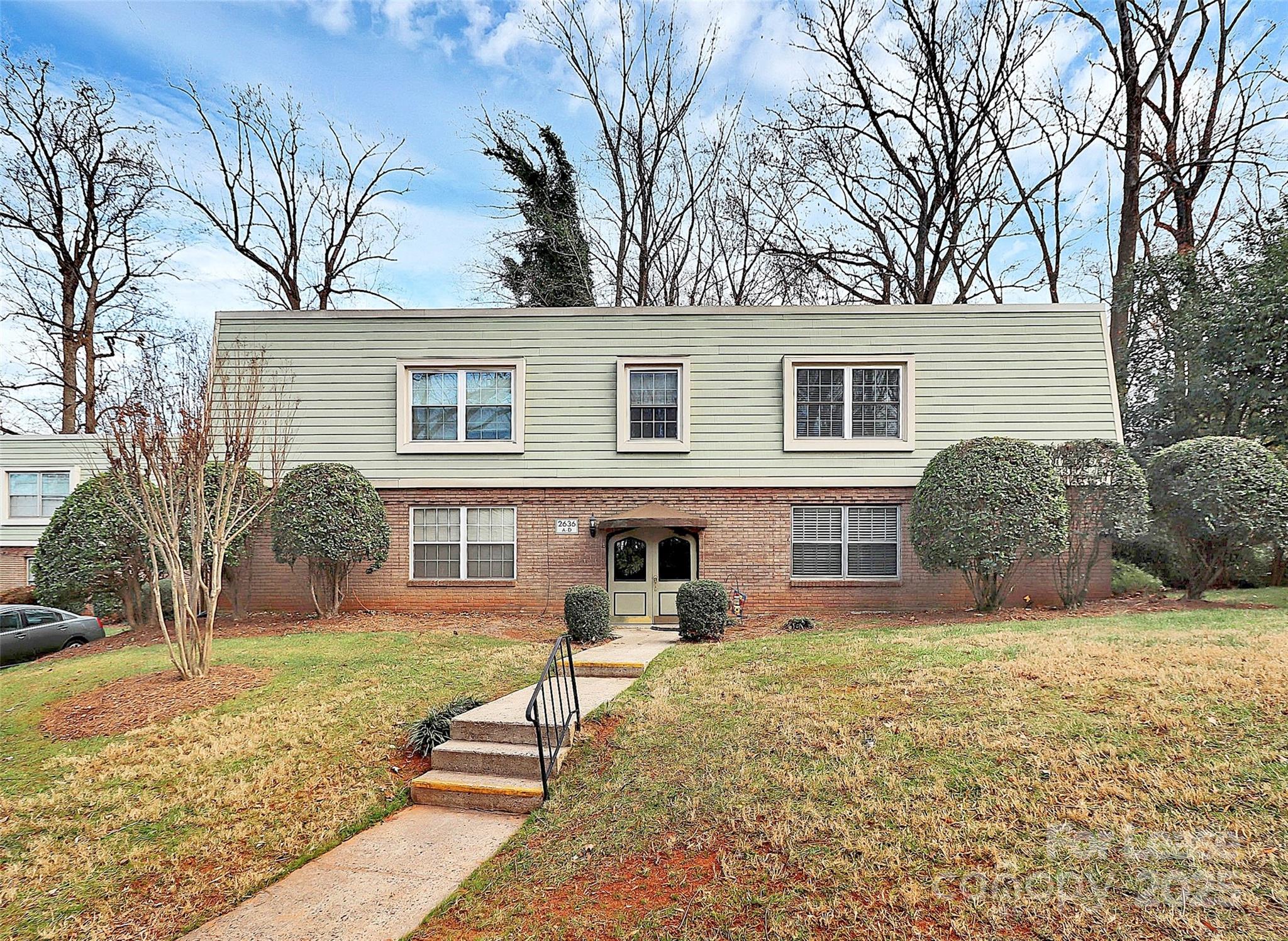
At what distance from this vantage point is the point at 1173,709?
5.48 meters

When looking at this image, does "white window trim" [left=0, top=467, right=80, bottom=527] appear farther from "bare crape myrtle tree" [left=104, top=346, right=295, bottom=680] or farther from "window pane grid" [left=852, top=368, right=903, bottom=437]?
"window pane grid" [left=852, top=368, right=903, bottom=437]

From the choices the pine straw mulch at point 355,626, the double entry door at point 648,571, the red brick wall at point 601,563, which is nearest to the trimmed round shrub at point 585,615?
the pine straw mulch at point 355,626

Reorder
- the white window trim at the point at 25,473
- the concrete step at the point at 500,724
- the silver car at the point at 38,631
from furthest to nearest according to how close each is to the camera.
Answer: the white window trim at the point at 25,473
the silver car at the point at 38,631
the concrete step at the point at 500,724

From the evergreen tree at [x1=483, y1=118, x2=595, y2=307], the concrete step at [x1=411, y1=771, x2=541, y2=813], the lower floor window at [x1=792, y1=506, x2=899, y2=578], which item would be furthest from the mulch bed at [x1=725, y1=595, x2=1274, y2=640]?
the evergreen tree at [x1=483, y1=118, x2=595, y2=307]

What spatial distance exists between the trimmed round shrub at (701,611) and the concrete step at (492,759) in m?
5.28

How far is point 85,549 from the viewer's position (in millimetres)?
12523

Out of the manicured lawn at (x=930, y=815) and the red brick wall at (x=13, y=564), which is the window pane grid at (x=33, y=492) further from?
the manicured lawn at (x=930, y=815)

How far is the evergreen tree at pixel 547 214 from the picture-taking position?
24625 mm

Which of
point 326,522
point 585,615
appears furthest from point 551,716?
point 326,522

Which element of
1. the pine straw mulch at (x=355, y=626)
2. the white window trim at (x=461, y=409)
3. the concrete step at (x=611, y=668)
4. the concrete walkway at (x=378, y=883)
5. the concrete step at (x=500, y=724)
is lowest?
the pine straw mulch at (x=355, y=626)

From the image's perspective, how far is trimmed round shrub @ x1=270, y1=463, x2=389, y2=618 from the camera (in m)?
12.7

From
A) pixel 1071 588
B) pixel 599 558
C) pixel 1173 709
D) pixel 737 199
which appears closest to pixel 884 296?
pixel 737 199

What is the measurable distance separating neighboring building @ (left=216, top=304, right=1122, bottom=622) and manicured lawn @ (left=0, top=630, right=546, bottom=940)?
547cm

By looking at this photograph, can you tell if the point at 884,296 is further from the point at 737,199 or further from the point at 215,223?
the point at 215,223
